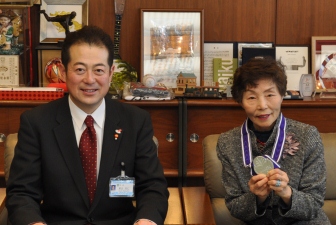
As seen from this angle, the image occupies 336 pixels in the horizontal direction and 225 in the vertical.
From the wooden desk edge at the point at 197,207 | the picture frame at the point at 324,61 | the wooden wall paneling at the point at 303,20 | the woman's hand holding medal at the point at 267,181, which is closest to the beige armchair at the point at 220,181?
the wooden desk edge at the point at 197,207

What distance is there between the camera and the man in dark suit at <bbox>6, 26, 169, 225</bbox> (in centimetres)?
265

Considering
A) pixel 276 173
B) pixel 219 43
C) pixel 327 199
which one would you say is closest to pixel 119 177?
pixel 276 173

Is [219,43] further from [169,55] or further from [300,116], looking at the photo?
[300,116]

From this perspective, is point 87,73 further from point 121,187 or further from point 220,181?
point 220,181

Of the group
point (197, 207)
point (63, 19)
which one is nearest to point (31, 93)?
point (63, 19)

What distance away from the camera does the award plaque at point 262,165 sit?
2566 millimetres

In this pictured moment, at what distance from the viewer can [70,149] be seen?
2.68m

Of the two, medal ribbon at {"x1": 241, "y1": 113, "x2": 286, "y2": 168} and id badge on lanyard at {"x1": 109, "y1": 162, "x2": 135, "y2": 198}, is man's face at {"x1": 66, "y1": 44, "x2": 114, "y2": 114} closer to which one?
id badge on lanyard at {"x1": 109, "y1": 162, "x2": 135, "y2": 198}

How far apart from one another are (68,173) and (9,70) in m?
1.77

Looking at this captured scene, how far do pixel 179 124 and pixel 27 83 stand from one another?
1110mm

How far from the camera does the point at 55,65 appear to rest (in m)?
4.27

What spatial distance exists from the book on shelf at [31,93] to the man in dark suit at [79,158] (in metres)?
1.24

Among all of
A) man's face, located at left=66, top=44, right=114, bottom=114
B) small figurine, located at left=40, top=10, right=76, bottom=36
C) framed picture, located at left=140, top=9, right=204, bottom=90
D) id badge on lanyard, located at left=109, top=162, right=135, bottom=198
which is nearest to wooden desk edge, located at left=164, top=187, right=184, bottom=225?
id badge on lanyard, located at left=109, top=162, right=135, bottom=198

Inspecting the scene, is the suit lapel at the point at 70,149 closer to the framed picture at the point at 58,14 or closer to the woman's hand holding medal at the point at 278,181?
the woman's hand holding medal at the point at 278,181
